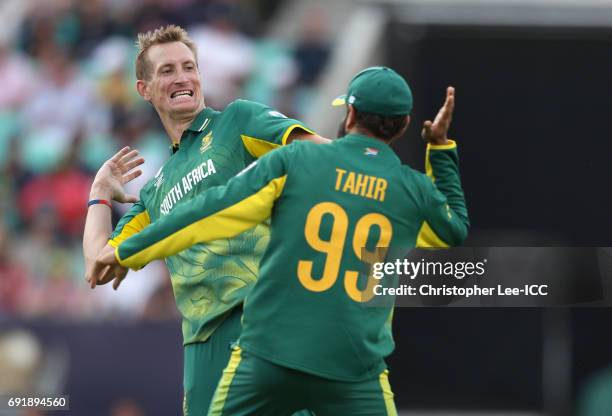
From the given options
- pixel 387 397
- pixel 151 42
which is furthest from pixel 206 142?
pixel 387 397

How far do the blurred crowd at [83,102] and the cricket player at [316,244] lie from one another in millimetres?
4738

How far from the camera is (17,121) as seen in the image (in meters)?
11.6

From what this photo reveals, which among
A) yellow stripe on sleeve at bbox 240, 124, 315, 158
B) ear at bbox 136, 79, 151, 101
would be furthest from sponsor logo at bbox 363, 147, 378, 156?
ear at bbox 136, 79, 151, 101

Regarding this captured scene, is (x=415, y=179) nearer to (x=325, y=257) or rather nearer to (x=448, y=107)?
(x=448, y=107)

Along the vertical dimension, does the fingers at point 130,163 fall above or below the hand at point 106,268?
above

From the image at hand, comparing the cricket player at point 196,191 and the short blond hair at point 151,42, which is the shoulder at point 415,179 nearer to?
the cricket player at point 196,191

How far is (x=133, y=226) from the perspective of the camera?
5301 mm

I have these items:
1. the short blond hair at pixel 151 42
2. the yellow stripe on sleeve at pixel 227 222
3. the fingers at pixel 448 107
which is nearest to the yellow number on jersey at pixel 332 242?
the yellow stripe on sleeve at pixel 227 222

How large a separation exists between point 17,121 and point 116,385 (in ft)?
14.5

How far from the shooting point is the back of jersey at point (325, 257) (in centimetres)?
416

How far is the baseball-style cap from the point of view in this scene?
4262 mm

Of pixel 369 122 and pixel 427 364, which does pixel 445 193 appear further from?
pixel 427 364

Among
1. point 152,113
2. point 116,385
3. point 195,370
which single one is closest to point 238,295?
point 195,370

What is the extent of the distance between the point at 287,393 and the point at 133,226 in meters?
1.41
